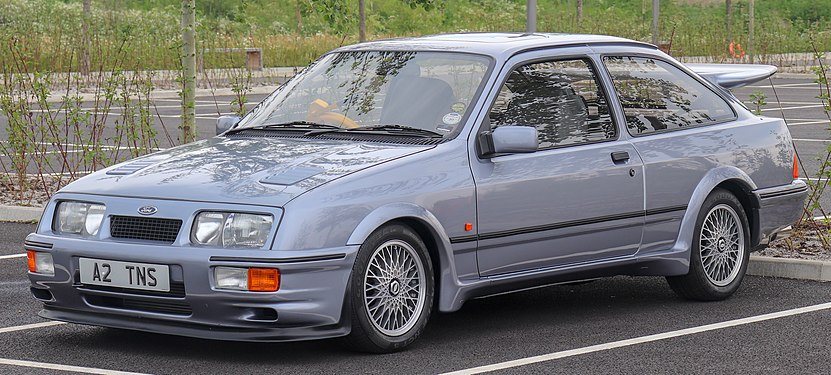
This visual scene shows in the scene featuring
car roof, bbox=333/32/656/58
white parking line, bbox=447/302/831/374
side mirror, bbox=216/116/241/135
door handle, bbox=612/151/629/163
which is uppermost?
car roof, bbox=333/32/656/58

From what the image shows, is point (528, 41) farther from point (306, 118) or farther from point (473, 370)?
point (473, 370)

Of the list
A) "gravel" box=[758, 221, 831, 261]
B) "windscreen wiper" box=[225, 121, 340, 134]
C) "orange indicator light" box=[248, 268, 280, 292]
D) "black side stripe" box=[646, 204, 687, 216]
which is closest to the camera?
"orange indicator light" box=[248, 268, 280, 292]

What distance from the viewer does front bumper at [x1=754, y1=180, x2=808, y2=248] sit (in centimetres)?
857

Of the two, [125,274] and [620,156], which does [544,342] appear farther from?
[125,274]

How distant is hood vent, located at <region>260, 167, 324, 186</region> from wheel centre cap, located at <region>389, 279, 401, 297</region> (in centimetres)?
62

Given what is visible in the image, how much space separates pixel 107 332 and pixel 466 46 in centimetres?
241

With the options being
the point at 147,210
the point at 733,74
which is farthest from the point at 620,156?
the point at 147,210

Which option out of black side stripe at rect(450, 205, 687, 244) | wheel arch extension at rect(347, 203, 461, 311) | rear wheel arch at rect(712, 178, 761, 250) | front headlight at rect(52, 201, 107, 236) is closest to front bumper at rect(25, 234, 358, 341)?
front headlight at rect(52, 201, 107, 236)

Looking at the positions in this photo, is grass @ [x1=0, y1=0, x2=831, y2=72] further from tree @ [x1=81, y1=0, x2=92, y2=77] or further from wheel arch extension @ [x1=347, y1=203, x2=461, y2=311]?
wheel arch extension @ [x1=347, y1=203, x2=461, y2=311]

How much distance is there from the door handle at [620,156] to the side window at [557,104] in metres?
0.13

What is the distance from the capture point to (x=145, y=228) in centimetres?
648

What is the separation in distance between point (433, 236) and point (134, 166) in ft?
4.99

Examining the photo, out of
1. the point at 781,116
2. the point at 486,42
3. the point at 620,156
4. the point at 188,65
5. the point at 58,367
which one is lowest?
the point at 781,116

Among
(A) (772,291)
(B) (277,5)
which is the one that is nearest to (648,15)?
(B) (277,5)
